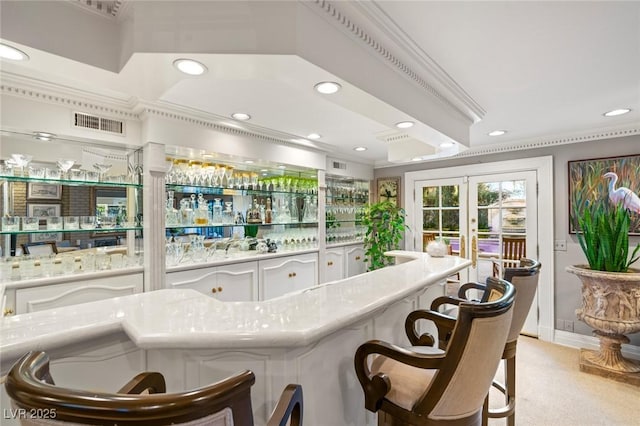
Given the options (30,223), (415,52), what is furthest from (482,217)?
(30,223)

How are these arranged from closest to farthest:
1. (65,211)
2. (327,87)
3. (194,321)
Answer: (194,321)
(327,87)
(65,211)

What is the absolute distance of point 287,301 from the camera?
53.2 inches

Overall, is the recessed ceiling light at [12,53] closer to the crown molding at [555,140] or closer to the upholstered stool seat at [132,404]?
the upholstered stool seat at [132,404]

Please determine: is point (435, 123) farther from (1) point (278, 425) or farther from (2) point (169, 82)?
(1) point (278, 425)

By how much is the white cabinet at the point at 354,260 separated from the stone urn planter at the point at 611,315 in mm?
2577

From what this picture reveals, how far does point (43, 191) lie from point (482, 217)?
451 centimetres

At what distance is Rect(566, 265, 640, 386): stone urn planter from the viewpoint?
259cm

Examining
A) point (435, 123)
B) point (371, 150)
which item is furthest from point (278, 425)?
point (371, 150)

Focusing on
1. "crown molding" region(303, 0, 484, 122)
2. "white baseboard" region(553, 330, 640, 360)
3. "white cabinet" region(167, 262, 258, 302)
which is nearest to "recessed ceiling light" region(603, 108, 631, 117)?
"crown molding" region(303, 0, 484, 122)

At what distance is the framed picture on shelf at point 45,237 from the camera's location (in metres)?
2.13

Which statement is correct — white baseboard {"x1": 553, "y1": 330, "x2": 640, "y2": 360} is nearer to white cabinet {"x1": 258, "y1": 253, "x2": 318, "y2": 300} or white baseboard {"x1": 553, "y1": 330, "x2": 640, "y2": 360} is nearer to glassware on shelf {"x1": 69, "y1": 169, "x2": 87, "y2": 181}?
Answer: white cabinet {"x1": 258, "y1": 253, "x2": 318, "y2": 300}

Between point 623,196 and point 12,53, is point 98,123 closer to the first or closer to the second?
point 12,53

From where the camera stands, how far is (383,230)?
439cm

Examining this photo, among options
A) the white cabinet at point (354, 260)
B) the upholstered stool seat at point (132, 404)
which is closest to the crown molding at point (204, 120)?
the white cabinet at point (354, 260)
